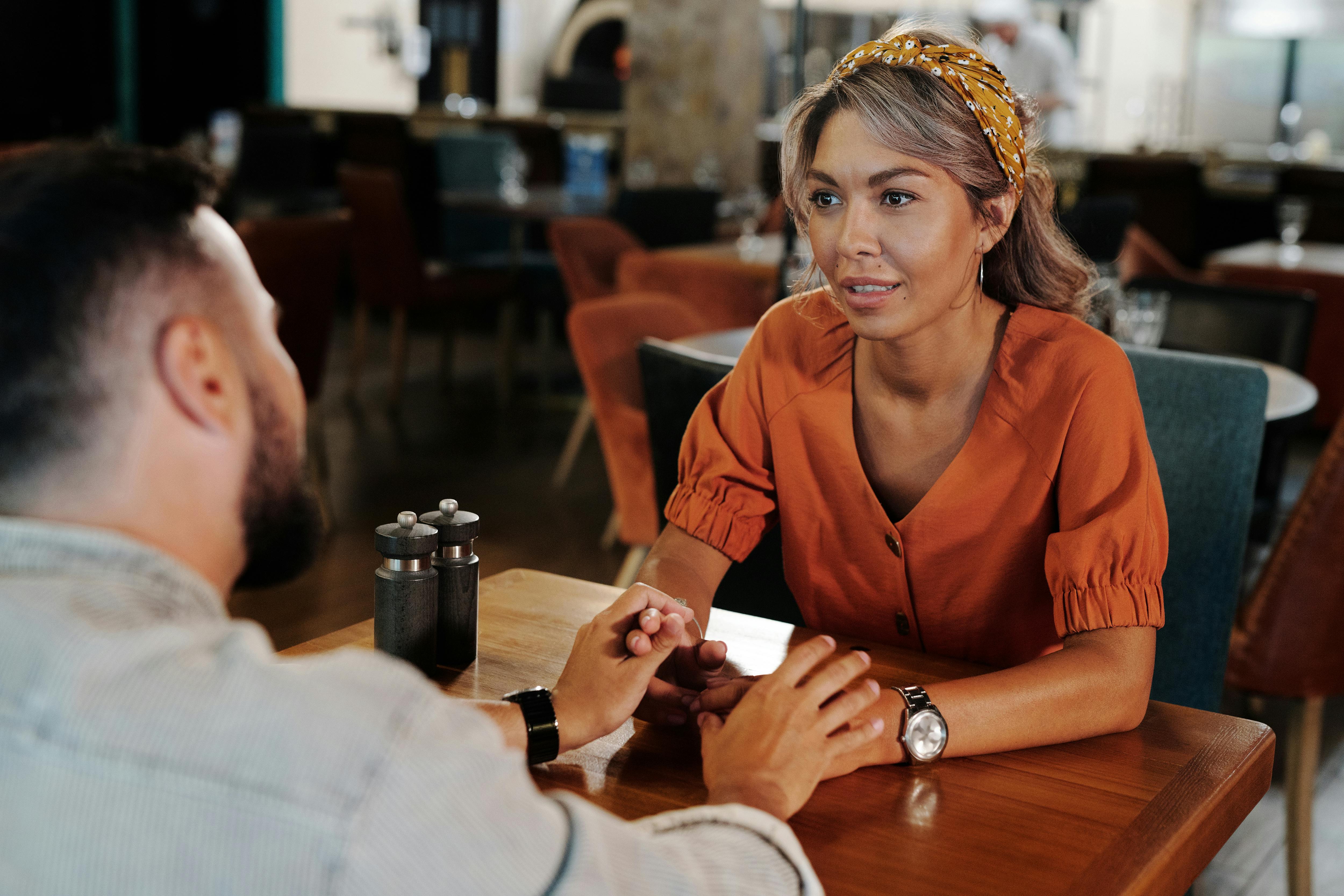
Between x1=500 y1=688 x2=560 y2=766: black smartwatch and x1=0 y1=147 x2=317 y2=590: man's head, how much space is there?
14.7 inches

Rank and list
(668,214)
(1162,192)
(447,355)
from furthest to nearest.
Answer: (1162,192)
(447,355)
(668,214)

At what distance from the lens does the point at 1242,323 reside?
324 cm

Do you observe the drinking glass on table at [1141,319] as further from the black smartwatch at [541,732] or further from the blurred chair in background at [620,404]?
the black smartwatch at [541,732]

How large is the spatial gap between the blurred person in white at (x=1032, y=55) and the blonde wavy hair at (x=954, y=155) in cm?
550

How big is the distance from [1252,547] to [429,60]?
9.39 metres

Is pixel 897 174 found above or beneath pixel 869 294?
above

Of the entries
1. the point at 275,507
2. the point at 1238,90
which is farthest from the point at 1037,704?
the point at 1238,90

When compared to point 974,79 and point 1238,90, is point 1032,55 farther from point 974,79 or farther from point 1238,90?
point 974,79

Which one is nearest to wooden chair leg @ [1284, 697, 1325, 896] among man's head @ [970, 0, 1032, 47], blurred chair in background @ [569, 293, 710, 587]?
blurred chair in background @ [569, 293, 710, 587]

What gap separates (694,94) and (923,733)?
5.29 m

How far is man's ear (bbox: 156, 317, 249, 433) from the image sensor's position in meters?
0.66

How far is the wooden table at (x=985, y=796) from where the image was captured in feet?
2.96

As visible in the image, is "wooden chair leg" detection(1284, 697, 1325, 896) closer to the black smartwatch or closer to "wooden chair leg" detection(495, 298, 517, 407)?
the black smartwatch

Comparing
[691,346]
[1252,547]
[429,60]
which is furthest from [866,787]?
[429,60]
